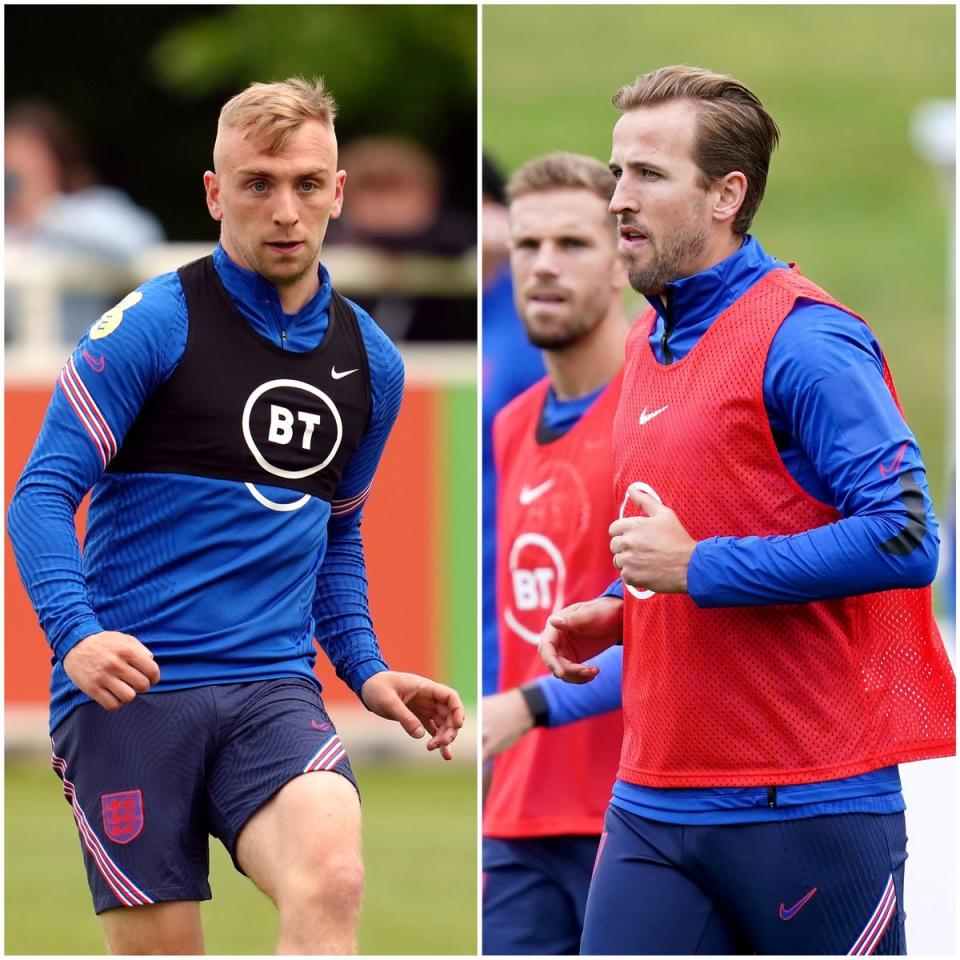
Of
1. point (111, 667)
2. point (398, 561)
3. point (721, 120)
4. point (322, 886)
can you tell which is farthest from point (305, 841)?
point (398, 561)

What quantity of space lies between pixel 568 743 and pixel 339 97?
10686 millimetres

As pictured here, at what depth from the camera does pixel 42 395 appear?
1080 cm

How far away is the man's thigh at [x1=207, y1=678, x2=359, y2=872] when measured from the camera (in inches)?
155

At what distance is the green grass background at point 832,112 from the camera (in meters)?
17.7

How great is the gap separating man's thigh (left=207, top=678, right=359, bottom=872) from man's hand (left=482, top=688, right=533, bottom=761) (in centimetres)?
79

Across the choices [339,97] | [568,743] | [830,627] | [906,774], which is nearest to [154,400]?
[830,627]

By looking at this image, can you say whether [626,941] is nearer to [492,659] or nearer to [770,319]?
[770,319]

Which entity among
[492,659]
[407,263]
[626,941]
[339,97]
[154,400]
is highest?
[339,97]

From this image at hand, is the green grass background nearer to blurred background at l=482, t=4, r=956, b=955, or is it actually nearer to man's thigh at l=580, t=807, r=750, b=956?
blurred background at l=482, t=4, r=956, b=955

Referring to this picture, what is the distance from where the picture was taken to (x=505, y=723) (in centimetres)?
479

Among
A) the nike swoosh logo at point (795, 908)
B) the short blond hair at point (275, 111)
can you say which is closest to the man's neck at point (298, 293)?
the short blond hair at point (275, 111)

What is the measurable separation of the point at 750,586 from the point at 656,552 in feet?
0.66

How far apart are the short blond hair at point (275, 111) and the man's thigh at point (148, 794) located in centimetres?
116

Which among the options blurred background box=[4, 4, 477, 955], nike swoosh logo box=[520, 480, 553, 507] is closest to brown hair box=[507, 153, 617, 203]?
nike swoosh logo box=[520, 480, 553, 507]
